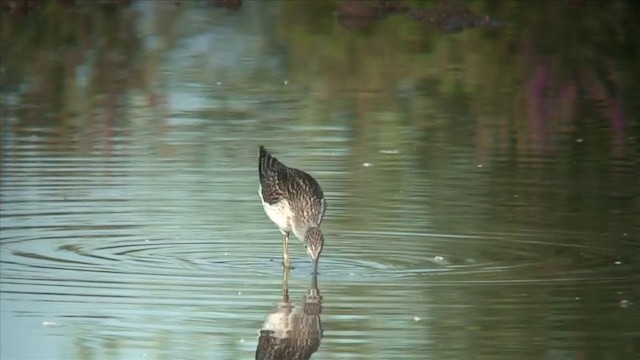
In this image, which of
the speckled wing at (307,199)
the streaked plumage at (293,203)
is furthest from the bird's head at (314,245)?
the speckled wing at (307,199)

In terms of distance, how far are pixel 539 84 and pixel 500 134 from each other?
4.32 m

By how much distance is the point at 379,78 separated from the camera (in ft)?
72.1

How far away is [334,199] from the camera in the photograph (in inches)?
527

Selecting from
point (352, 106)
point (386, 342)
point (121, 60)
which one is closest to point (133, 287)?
point (386, 342)

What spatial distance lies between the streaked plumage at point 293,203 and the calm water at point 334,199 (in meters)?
0.25

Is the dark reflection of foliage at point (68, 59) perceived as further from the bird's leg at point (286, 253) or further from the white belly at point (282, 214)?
the bird's leg at point (286, 253)

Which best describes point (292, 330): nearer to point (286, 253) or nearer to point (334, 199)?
point (286, 253)

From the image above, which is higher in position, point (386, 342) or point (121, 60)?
point (386, 342)

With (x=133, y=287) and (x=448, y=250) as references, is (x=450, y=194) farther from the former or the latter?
(x=133, y=287)

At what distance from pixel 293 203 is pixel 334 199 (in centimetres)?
213

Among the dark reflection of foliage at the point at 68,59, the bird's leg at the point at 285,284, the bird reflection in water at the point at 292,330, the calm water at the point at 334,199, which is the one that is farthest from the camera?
the dark reflection of foliage at the point at 68,59

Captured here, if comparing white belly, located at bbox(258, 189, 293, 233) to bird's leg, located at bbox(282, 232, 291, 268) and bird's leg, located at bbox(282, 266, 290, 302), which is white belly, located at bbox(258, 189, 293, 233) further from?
bird's leg, located at bbox(282, 266, 290, 302)

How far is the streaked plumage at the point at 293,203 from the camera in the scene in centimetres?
1119

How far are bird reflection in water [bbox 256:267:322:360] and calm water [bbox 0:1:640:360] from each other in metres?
0.03
